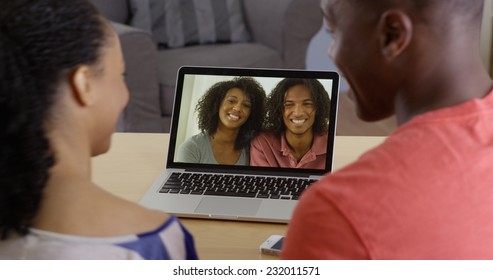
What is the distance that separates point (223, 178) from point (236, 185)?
3 centimetres

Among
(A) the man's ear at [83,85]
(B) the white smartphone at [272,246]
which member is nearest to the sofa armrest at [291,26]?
(B) the white smartphone at [272,246]

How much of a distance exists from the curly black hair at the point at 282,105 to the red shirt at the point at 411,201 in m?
0.68

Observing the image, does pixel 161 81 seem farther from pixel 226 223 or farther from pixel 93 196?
pixel 93 196

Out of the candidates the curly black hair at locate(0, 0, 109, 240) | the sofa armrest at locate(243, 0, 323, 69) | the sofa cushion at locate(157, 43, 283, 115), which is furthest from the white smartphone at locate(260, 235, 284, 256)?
the sofa armrest at locate(243, 0, 323, 69)

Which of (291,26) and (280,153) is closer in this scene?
(280,153)

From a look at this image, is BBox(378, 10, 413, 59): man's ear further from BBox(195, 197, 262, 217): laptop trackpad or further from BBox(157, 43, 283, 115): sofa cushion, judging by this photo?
BBox(157, 43, 283, 115): sofa cushion

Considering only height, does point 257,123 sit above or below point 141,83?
above

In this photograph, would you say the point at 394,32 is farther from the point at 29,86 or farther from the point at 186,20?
the point at 186,20

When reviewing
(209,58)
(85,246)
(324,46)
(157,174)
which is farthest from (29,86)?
(324,46)

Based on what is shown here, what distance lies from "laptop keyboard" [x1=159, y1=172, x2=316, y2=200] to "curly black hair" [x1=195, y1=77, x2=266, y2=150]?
0.07 meters

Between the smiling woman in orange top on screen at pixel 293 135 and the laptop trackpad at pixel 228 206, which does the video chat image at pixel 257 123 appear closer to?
the smiling woman in orange top on screen at pixel 293 135

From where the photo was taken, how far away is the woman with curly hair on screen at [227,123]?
136 centimetres

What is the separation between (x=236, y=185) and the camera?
4.27ft
